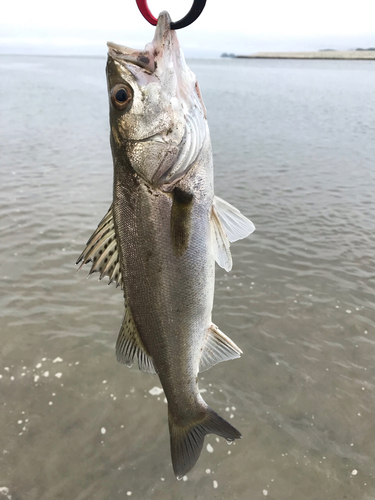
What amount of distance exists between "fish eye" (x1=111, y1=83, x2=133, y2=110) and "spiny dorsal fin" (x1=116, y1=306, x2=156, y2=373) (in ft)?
4.15

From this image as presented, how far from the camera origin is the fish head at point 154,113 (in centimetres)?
203

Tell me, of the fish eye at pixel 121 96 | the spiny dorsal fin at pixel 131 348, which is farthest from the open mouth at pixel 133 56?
the spiny dorsal fin at pixel 131 348

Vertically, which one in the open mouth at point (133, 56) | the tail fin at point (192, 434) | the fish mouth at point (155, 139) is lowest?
the tail fin at point (192, 434)

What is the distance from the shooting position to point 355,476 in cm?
416

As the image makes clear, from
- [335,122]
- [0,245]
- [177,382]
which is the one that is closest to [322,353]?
[177,382]

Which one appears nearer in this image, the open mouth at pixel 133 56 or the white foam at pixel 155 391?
the open mouth at pixel 133 56

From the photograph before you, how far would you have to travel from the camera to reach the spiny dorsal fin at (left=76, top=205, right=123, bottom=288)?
2223 millimetres

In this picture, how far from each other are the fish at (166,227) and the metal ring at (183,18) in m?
0.06

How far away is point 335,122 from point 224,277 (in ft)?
62.1

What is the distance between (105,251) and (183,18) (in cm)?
131

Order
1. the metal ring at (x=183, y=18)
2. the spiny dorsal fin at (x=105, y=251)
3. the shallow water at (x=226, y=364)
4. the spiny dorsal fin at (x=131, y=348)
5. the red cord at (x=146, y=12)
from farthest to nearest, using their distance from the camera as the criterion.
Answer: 1. the shallow water at (x=226, y=364)
2. the spiny dorsal fin at (x=131, y=348)
3. the spiny dorsal fin at (x=105, y=251)
4. the red cord at (x=146, y=12)
5. the metal ring at (x=183, y=18)

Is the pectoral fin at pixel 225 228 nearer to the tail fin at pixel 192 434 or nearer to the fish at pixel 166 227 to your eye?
the fish at pixel 166 227

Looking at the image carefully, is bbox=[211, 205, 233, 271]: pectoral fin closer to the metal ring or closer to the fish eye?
the fish eye

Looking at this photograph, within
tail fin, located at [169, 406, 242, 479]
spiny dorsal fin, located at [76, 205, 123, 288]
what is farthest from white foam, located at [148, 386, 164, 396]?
spiny dorsal fin, located at [76, 205, 123, 288]
